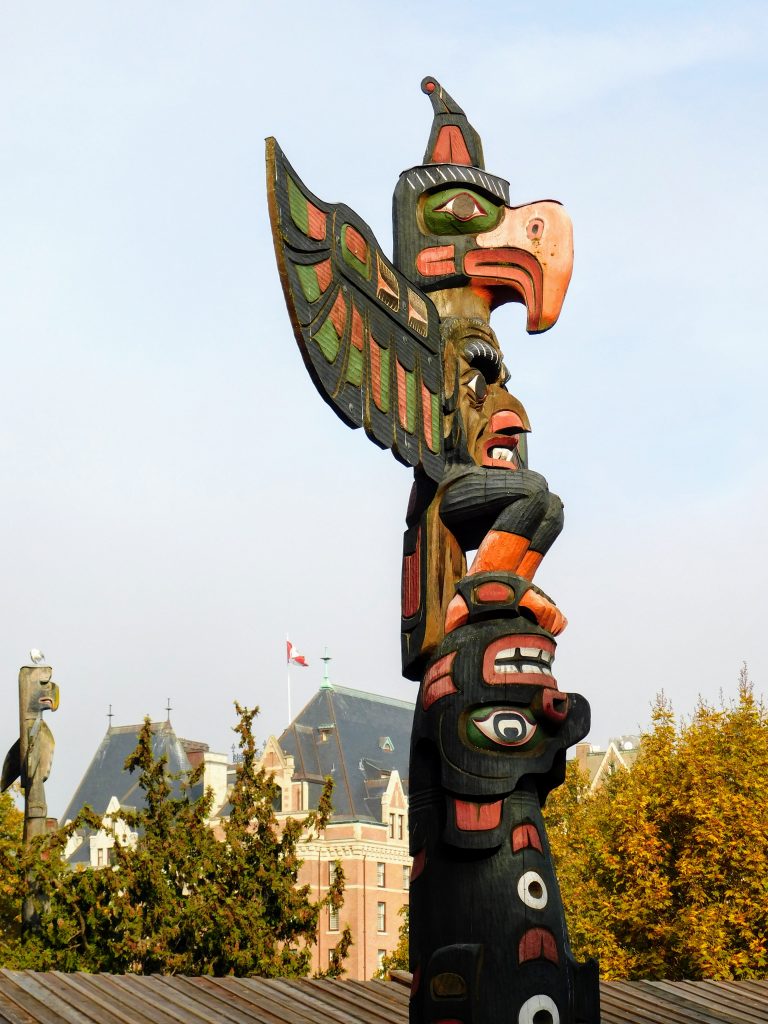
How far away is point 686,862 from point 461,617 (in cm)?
1779

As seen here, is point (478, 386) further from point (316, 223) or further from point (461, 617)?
point (316, 223)

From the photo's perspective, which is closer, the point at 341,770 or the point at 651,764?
the point at 651,764

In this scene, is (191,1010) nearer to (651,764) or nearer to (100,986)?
(100,986)

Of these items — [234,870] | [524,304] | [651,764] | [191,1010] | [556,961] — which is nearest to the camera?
[556,961]

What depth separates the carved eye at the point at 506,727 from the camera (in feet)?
24.5

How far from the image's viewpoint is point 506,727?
7.46 meters

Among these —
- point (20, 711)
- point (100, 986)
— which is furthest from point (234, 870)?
point (100, 986)

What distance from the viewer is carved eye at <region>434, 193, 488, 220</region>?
9.32m

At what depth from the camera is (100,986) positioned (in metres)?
10.3

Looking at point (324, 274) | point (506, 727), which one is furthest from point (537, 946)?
point (324, 274)

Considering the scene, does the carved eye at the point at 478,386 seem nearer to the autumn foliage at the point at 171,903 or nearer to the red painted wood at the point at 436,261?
the red painted wood at the point at 436,261

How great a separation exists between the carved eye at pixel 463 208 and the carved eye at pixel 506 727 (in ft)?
12.0

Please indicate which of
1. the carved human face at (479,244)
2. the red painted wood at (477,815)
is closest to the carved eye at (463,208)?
the carved human face at (479,244)

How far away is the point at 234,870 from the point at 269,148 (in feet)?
43.1
